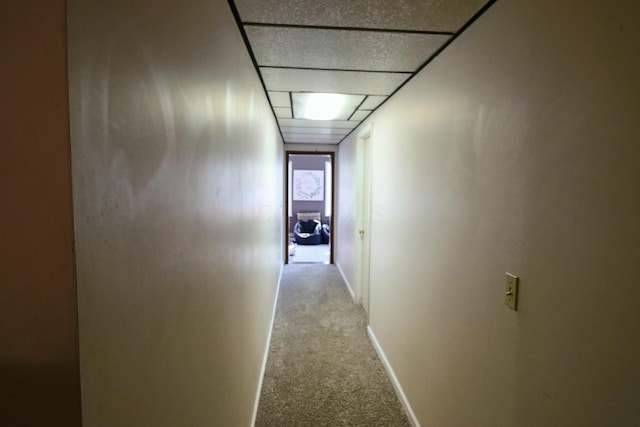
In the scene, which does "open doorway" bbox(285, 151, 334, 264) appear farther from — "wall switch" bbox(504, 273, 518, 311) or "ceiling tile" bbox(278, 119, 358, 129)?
"wall switch" bbox(504, 273, 518, 311)

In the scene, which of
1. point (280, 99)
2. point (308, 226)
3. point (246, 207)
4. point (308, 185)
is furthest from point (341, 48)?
point (308, 185)

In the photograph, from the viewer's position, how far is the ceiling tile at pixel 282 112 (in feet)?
9.34

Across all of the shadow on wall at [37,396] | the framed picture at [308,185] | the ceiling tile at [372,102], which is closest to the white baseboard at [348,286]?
the ceiling tile at [372,102]

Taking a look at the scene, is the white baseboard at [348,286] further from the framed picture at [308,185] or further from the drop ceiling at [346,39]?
the framed picture at [308,185]

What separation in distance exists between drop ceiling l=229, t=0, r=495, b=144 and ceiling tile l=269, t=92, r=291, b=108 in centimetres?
8

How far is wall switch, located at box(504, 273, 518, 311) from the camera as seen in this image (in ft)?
3.35

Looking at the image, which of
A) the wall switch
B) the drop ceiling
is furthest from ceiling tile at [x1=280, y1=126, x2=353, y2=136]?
the wall switch

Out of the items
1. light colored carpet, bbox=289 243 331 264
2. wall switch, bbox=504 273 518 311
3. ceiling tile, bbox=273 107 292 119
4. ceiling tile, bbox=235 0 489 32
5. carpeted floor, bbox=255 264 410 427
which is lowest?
carpeted floor, bbox=255 264 410 427

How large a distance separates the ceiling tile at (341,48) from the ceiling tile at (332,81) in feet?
0.33

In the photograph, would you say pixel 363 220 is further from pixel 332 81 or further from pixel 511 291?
pixel 511 291

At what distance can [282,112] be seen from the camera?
298cm

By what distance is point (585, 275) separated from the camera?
78cm

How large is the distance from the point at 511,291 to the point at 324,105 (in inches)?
84.1

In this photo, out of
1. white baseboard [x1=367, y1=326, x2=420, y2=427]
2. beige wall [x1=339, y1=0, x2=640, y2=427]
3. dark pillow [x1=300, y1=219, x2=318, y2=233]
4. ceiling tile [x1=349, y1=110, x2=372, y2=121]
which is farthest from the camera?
dark pillow [x1=300, y1=219, x2=318, y2=233]
